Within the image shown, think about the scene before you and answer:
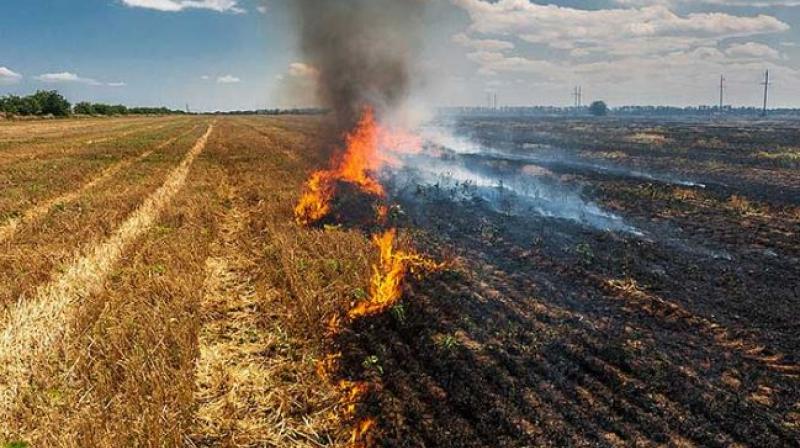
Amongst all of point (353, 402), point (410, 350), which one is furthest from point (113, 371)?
point (410, 350)

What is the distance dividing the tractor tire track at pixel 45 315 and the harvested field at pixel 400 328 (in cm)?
4

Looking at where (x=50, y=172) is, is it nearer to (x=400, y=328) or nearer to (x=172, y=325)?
(x=172, y=325)

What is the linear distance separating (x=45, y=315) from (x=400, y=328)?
5453 mm

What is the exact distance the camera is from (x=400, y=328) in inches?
295

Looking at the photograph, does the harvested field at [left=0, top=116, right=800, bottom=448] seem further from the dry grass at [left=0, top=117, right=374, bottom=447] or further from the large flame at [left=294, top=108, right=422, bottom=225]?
the large flame at [left=294, top=108, right=422, bottom=225]

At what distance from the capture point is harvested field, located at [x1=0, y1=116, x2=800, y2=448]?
5.43 metres

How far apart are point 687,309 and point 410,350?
497cm

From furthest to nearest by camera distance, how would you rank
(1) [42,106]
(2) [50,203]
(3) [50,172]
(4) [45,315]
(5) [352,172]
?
(1) [42,106] → (3) [50,172] → (5) [352,172] → (2) [50,203] → (4) [45,315]

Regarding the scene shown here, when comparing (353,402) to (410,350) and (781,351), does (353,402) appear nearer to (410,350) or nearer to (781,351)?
(410,350)

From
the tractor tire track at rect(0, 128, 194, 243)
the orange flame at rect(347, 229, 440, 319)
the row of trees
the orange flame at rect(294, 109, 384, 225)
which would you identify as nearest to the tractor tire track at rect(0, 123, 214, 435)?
the tractor tire track at rect(0, 128, 194, 243)

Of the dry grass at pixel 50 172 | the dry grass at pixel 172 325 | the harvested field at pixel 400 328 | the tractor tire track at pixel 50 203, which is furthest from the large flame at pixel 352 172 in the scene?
the dry grass at pixel 50 172

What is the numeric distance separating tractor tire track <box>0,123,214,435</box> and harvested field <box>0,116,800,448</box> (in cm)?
4

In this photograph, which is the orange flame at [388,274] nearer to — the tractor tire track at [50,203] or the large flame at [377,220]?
the large flame at [377,220]

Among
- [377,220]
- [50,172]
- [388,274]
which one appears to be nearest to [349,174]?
[377,220]
